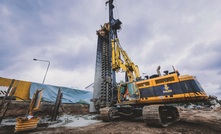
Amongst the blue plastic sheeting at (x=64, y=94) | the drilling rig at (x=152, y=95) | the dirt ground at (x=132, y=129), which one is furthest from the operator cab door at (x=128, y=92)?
the blue plastic sheeting at (x=64, y=94)

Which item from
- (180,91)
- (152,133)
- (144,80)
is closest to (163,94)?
(180,91)

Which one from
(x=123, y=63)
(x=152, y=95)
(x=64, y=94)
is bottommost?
(x=152, y=95)

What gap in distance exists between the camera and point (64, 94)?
486 inches

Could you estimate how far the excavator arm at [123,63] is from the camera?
35.4 feet

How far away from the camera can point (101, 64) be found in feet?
48.0

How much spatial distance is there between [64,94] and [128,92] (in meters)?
8.87

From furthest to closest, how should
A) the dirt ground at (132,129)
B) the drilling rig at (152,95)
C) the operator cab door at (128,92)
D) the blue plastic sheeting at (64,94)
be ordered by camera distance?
the blue plastic sheeting at (64,94) < the operator cab door at (128,92) < the drilling rig at (152,95) < the dirt ground at (132,129)

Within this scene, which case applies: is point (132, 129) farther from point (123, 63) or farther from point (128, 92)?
point (123, 63)

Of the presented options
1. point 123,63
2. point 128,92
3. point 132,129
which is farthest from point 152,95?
point 123,63

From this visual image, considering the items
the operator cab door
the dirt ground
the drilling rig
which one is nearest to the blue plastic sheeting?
the drilling rig

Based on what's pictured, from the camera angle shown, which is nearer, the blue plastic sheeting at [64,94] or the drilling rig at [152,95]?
the drilling rig at [152,95]

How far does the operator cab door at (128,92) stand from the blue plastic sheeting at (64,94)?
25.0ft

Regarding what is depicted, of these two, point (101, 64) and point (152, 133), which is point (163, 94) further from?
point (101, 64)

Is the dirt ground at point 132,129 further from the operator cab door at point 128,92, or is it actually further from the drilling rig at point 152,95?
the operator cab door at point 128,92
